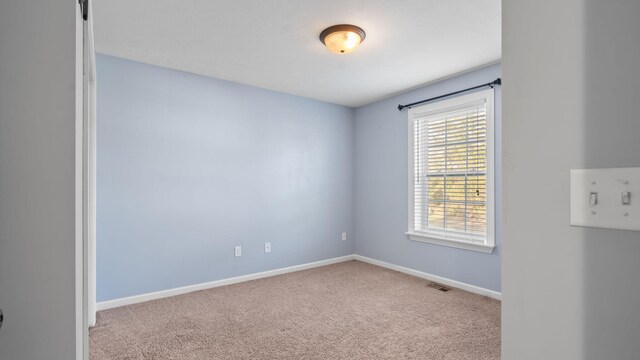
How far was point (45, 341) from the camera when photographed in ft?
2.52

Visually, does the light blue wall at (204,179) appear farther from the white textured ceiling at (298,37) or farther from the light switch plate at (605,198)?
the light switch plate at (605,198)

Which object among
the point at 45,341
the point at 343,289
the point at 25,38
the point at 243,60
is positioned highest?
the point at 243,60

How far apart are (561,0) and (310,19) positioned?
2.03m

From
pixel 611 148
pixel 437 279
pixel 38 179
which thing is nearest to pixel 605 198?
pixel 611 148

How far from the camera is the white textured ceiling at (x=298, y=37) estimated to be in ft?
7.59

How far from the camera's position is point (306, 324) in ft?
9.02

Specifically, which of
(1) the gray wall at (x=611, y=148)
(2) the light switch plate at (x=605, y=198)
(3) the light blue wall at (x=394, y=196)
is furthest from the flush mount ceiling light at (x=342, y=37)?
(2) the light switch plate at (x=605, y=198)

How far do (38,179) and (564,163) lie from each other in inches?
45.9

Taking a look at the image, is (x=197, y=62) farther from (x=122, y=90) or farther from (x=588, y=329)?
(x=588, y=329)

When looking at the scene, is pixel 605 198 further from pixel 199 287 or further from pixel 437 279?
pixel 199 287

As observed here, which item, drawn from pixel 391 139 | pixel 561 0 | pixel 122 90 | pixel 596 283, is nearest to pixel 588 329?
pixel 596 283

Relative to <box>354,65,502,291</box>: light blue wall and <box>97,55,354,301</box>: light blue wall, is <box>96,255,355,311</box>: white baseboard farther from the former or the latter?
<box>354,65,502,291</box>: light blue wall

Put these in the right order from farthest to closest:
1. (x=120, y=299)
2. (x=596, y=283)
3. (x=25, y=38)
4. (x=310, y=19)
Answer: (x=120, y=299) → (x=310, y=19) → (x=25, y=38) → (x=596, y=283)

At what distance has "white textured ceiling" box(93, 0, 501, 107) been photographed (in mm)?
2312
